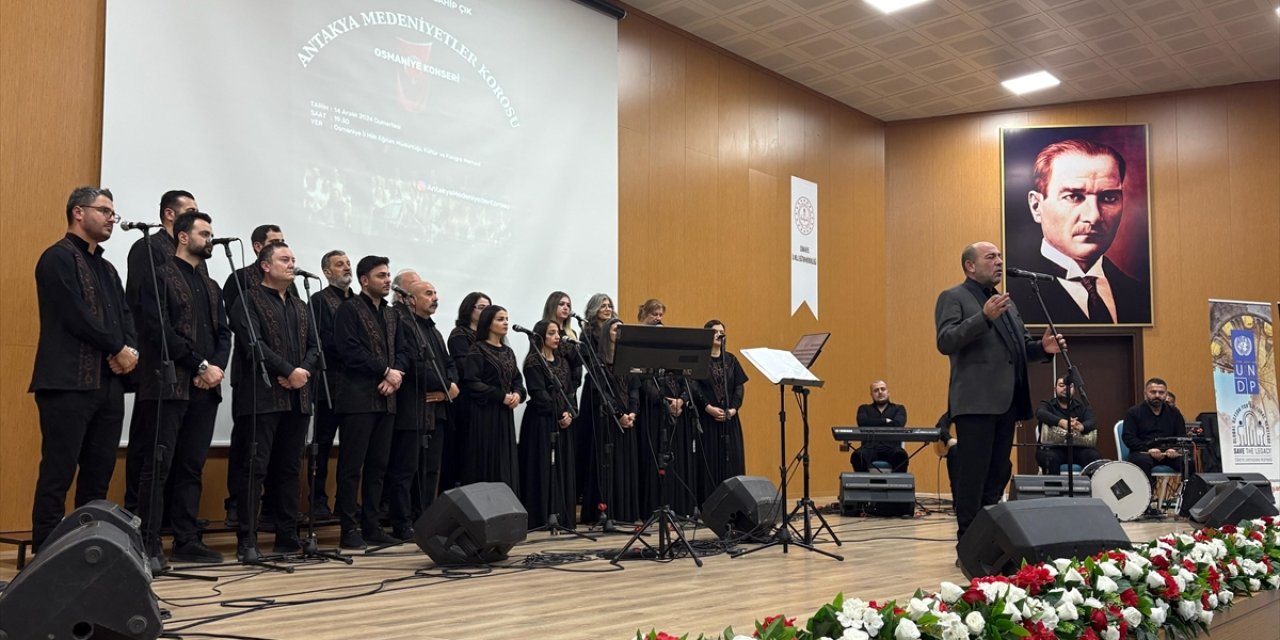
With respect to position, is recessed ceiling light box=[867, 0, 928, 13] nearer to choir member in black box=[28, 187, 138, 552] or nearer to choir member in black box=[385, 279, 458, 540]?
choir member in black box=[385, 279, 458, 540]

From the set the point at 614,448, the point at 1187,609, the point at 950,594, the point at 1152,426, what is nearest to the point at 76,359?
the point at 950,594

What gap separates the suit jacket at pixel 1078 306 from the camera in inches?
424

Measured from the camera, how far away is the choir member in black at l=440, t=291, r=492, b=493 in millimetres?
6418

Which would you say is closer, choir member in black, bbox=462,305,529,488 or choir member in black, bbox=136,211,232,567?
choir member in black, bbox=136,211,232,567

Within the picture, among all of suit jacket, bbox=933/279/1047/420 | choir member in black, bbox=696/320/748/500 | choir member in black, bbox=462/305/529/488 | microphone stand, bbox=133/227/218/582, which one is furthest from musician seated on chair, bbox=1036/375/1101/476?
microphone stand, bbox=133/227/218/582

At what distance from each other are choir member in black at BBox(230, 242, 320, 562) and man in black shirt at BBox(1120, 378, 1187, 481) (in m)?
6.76

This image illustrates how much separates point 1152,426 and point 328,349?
678cm

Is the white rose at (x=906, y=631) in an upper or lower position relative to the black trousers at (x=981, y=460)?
lower

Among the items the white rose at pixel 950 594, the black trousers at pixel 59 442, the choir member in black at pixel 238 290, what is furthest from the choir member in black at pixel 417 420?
the white rose at pixel 950 594

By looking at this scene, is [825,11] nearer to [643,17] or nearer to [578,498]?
[643,17]

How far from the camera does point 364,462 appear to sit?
18.9 feet

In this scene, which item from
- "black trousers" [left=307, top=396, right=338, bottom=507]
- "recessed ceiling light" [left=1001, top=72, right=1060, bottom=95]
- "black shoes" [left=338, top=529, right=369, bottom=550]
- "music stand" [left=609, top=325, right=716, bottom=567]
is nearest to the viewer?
"music stand" [left=609, top=325, right=716, bottom=567]

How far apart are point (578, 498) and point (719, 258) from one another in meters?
3.00

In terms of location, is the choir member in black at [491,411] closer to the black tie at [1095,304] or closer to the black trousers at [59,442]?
the black trousers at [59,442]
